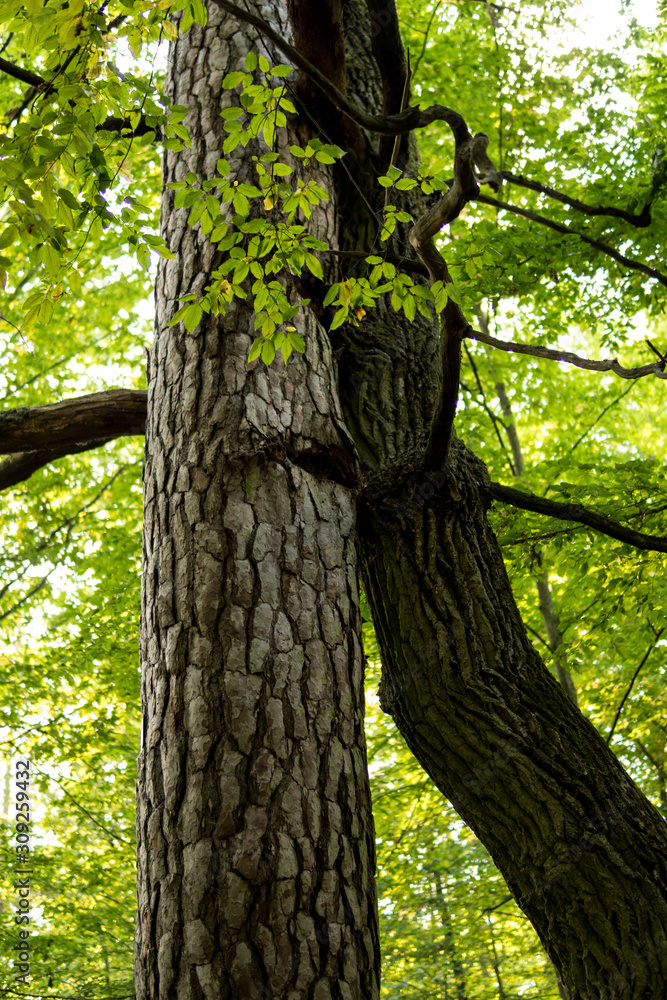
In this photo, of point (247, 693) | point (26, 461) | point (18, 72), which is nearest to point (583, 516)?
point (247, 693)

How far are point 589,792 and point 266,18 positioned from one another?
11.8ft

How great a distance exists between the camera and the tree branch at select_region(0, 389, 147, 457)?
304 centimetres

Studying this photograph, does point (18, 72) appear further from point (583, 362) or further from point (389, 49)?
point (583, 362)

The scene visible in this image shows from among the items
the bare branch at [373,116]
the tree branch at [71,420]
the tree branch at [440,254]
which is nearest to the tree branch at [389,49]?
the bare branch at [373,116]

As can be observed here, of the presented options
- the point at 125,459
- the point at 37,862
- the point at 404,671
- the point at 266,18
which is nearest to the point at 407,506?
the point at 404,671

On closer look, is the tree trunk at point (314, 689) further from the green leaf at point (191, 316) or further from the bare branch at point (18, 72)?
the bare branch at point (18, 72)

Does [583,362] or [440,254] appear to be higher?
[440,254]

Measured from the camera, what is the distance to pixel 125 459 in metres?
9.05

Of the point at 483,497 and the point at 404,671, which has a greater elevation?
the point at 483,497

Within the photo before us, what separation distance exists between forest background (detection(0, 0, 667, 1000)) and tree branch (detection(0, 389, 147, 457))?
156 centimetres

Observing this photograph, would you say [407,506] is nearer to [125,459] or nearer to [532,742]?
[532,742]

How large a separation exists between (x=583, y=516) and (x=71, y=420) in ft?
7.16

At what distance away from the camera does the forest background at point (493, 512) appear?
445 centimetres

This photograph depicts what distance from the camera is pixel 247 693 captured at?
1.81 metres
